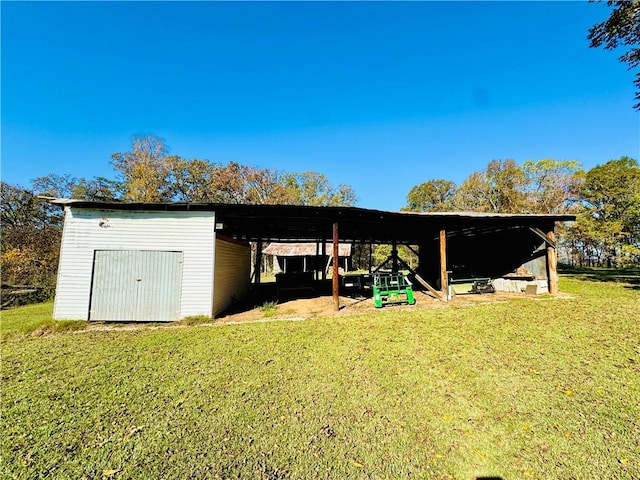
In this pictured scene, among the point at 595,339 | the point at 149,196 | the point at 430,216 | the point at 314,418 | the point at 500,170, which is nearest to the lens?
the point at 314,418

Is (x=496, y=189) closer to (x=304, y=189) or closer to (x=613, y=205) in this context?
(x=613, y=205)

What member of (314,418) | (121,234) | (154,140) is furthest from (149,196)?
(314,418)

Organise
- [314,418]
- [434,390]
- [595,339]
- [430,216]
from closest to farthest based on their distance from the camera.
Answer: [314,418], [434,390], [595,339], [430,216]

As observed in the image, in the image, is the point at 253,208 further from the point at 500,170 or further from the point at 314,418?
the point at 500,170

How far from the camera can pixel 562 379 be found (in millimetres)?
3602

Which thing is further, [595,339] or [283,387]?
[595,339]

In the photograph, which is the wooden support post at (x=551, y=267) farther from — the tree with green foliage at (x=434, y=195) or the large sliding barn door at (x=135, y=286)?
the tree with green foliage at (x=434, y=195)

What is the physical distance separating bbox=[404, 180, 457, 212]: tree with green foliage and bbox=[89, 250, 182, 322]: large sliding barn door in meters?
35.2

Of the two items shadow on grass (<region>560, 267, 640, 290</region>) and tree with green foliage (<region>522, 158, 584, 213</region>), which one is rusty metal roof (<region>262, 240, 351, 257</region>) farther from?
tree with green foliage (<region>522, 158, 584, 213</region>)

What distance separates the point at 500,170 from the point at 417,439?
31.8 meters

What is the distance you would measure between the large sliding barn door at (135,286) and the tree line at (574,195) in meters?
27.3


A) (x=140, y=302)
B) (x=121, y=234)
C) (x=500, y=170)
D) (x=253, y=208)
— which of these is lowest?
(x=140, y=302)

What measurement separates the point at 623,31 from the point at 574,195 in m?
21.1

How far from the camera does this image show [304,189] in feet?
104
